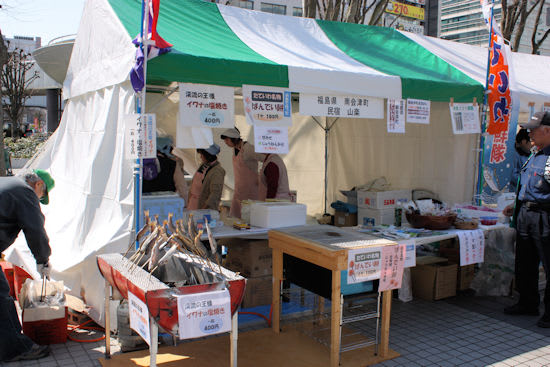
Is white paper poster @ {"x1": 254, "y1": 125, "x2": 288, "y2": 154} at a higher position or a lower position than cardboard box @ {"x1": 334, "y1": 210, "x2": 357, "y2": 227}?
higher

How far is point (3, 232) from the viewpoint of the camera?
3.26 m

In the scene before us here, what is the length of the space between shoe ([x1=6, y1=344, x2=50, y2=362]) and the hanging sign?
2823 mm

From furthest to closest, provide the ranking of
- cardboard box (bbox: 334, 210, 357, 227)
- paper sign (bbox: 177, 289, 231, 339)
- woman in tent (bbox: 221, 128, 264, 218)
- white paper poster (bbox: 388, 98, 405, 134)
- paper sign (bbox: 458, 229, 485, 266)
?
cardboard box (bbox: 334, 210, 357, 227) → woman in tent (bbox: 221, 128, 264, 218) → white paper poster (bbox: 388, 98, 405, 134) → paper sign (bbox: 458, 229, 485, 266) → paper sign (bbox: 177, 289, 231, 339)

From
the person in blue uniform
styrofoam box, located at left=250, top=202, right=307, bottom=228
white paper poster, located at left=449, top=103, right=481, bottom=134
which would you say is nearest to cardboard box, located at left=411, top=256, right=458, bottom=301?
the person in blue uniform

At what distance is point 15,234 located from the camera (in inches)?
132

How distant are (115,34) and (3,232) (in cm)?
190

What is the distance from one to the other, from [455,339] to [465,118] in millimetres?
2437

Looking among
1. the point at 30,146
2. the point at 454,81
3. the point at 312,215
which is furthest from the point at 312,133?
the point at 30,146

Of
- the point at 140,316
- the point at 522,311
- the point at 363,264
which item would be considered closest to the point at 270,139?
the point at 363,264

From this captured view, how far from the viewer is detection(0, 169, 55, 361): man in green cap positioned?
3211 millimetres

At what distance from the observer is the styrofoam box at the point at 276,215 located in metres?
4.09

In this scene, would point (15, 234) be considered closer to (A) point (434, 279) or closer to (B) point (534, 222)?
(A) point (434, 279)

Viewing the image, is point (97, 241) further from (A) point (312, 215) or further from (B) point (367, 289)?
(A) point (312, 215)

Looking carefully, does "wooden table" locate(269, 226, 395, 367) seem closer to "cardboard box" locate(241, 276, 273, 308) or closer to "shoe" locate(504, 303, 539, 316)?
"cardboard box" locate(241, 276, 273, 308)
